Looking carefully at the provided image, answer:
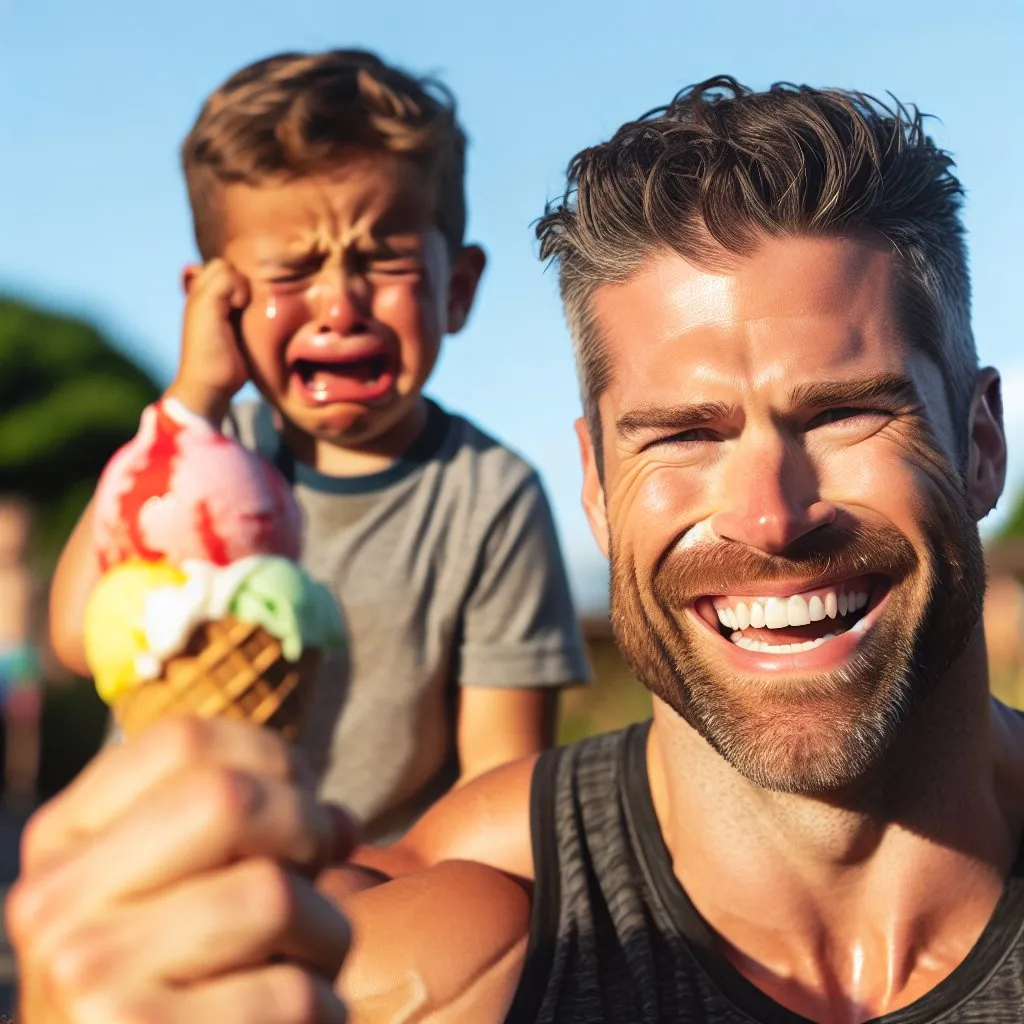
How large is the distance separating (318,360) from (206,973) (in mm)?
2081

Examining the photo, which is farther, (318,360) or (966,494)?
(318,360)

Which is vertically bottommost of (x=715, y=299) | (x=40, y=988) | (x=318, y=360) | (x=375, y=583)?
(x=375, y=583)

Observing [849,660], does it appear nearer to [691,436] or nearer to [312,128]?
[691,436]

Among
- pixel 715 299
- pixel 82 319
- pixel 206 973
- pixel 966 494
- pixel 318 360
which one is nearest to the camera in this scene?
pixel 206 973

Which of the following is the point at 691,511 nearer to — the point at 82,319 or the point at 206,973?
the point at 206,973

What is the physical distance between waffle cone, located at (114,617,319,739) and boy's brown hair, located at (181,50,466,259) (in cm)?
189

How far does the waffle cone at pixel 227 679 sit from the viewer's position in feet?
4.72

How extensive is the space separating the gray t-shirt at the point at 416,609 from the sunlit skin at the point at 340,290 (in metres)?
0.20

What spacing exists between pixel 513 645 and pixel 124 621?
74.6 inches

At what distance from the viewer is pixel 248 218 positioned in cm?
316

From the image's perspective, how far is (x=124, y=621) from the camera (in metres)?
1.48

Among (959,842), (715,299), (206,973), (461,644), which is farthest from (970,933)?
(206,973)

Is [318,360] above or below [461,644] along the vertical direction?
above

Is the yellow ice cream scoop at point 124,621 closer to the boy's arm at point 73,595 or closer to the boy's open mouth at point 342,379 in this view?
the boy's arm at point 73,595
